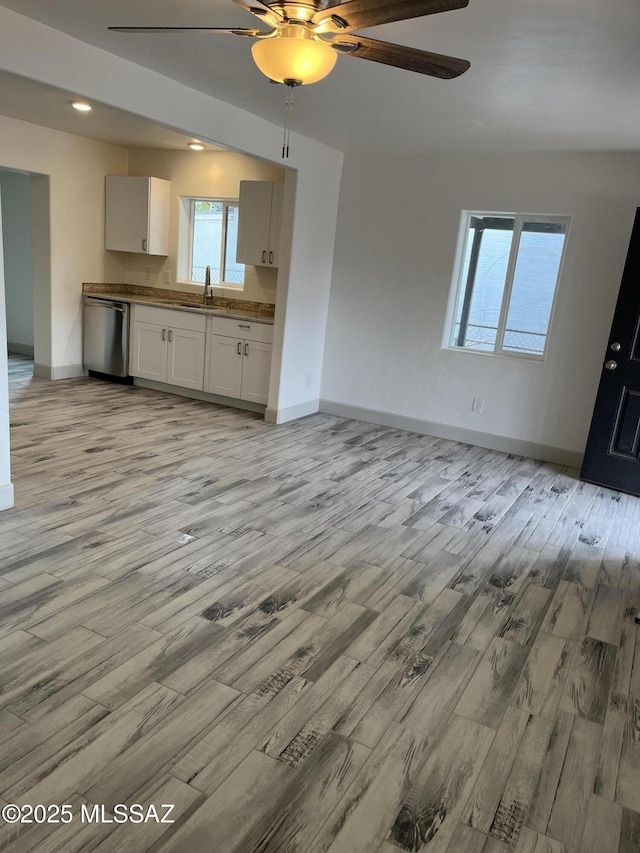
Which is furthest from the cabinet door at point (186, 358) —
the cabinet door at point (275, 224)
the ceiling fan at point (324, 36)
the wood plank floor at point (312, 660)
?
the ceiling fan at point (324, 36)

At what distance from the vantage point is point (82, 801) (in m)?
1.61

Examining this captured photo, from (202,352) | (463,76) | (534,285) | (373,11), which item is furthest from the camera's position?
(202,352)

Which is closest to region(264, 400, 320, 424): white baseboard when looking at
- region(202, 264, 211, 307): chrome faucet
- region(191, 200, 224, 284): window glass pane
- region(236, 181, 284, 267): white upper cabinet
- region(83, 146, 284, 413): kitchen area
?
region(83, 146, 284, 413): kitchen area

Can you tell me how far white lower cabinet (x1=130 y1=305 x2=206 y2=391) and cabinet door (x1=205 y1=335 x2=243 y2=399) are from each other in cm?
13

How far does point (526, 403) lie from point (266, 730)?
4.02 meters

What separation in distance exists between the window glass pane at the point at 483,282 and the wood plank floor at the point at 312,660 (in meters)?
1.76

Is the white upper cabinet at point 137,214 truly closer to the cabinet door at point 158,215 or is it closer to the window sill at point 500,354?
the cabinet door at point 158,215

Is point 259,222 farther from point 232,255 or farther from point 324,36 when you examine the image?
point 324,36

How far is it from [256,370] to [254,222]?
4.66ft

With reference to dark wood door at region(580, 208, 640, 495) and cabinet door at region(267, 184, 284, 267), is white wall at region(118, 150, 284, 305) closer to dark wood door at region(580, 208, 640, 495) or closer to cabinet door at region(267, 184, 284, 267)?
cabinet door at region(267, 184, 284, 267)

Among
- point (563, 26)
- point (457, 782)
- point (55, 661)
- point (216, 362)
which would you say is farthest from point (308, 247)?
point (457, 782)

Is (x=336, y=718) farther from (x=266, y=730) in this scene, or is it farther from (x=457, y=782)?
(x=457, y=782)

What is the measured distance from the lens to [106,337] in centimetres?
652

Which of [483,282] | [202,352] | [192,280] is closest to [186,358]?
[202,352]
